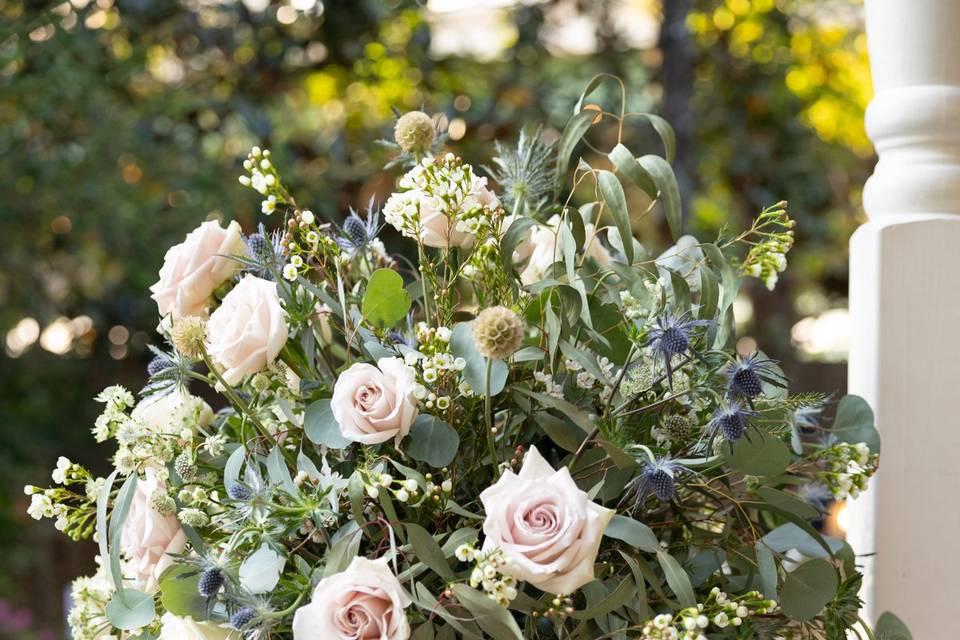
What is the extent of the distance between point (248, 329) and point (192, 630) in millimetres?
172

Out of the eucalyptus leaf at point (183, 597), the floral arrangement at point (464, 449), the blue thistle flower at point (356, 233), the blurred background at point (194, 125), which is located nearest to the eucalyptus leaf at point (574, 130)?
the floral arrangement at point (464, 449)

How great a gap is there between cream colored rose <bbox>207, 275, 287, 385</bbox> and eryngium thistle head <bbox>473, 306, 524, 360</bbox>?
0.13 m

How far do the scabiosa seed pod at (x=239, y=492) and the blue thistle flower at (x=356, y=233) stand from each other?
0.18 metres

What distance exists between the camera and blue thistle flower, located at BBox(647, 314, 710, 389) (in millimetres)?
505

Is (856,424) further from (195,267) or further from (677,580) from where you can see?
(195,267)

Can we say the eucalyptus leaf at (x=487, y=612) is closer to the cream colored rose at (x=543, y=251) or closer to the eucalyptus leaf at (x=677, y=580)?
the eucalyptus leaf at (x=677, y=580)

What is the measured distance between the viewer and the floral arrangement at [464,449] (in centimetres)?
49

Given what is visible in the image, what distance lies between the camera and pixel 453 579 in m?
0.49

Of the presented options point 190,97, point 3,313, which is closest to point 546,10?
point 190,97

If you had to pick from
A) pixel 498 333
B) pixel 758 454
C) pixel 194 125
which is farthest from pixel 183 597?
pixel 194 125

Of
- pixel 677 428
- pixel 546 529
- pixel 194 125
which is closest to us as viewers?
pixel 546 529

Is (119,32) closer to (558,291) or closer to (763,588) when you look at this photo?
(558,291)

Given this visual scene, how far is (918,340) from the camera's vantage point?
0.66m

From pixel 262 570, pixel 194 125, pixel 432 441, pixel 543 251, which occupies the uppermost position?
pixel 543 251
